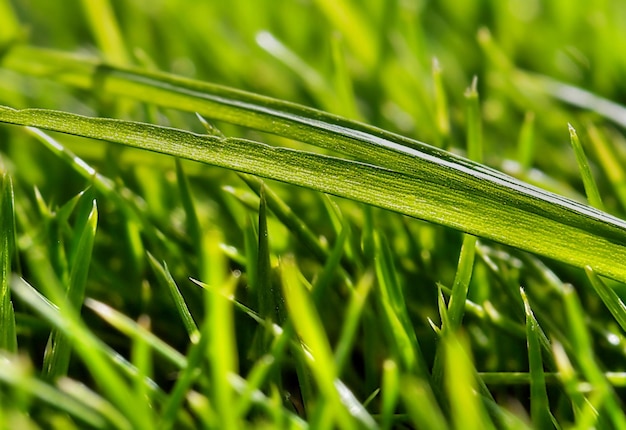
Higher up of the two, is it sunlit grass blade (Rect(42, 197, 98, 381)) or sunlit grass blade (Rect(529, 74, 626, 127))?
sunlit grass blade (Rect(529, 74, 626, 127))

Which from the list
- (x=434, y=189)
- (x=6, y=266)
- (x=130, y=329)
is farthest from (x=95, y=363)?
(x=434, y=189)

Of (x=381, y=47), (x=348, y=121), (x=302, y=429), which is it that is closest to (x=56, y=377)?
(x=302, y=429)

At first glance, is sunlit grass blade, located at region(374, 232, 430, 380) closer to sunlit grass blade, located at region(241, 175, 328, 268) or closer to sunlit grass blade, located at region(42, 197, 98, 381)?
sunlit grass blade, located at region(241, 175, 328, 268)

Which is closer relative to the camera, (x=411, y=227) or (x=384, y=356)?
(x=384, y=356)

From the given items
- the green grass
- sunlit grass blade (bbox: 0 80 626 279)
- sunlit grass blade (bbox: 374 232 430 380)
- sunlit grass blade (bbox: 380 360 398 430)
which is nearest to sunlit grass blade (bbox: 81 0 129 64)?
the green grass

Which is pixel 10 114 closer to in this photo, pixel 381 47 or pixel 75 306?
pixel 75 306

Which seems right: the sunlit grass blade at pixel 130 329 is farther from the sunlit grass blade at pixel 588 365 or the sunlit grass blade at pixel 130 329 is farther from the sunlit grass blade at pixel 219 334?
the sunlit grass blade at pixel 588 365
